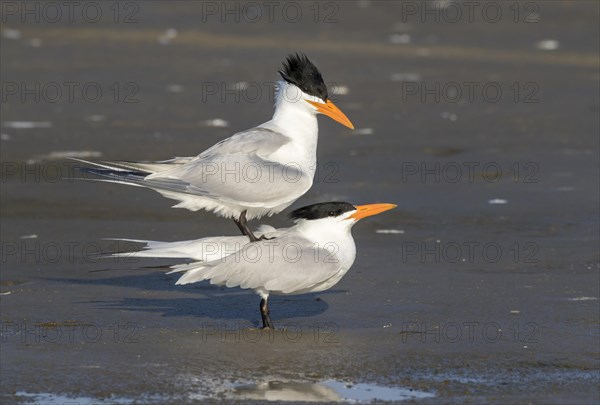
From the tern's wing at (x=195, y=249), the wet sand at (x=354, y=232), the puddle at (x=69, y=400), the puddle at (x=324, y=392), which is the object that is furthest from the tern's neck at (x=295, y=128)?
the puddle at (x=69, y=400)

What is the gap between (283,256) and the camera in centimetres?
627

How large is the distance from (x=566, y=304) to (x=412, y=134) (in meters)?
5.39

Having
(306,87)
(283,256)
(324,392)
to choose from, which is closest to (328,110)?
(306,87)

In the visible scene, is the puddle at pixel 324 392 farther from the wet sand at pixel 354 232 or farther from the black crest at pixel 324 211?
the black crest at pixel 324 211

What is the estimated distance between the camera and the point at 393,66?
631 inches

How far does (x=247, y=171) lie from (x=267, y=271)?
3.55 ft

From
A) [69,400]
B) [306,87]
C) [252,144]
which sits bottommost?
[69,400]

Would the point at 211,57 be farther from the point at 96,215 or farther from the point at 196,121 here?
the point at 96,215

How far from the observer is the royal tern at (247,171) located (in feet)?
23.3

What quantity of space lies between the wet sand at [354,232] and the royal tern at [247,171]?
0.57 meters

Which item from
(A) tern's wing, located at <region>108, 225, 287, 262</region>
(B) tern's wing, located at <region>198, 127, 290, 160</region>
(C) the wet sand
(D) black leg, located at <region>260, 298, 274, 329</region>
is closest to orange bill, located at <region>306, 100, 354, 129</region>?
(B) tern's wing, located at <region>198, 127, 290, 160</region>

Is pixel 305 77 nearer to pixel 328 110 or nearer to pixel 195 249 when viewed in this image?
pixel 328 110

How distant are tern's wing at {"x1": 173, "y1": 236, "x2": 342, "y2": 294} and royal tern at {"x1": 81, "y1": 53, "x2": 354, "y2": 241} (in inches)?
28.2

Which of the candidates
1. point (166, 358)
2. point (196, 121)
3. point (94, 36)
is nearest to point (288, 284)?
point (166, 358)
